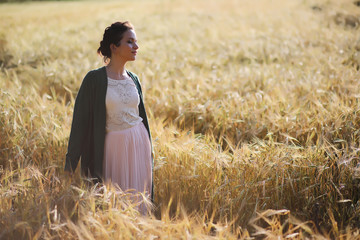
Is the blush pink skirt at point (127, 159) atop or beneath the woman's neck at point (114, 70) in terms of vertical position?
beneath

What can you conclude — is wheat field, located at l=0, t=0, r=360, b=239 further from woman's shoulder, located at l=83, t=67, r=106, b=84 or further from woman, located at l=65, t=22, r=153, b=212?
woman's shoulder, located at l=83, t=67, r=106, b=84

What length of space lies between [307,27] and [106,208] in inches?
326

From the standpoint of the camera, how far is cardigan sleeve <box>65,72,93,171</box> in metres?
2.40

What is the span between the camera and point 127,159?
2.52m

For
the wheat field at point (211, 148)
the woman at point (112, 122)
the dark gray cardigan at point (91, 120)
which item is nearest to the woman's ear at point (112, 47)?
the woman at point (112, 122)

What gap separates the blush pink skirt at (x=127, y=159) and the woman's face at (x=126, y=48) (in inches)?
19.6

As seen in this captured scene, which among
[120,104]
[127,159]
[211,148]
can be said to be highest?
[120,104]

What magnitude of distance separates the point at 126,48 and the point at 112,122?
51cm

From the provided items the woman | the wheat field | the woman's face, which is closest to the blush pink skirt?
the woman

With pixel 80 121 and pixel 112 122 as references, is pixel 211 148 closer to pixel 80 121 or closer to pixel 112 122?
pixel 112 122

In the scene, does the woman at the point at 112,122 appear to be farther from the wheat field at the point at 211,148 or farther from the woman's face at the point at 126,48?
the wheat field at the point at 211,148

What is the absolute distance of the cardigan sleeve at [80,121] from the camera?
2398 mm

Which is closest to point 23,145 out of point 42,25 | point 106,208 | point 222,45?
point 106,208

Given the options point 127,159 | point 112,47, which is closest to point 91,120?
point 127,159
